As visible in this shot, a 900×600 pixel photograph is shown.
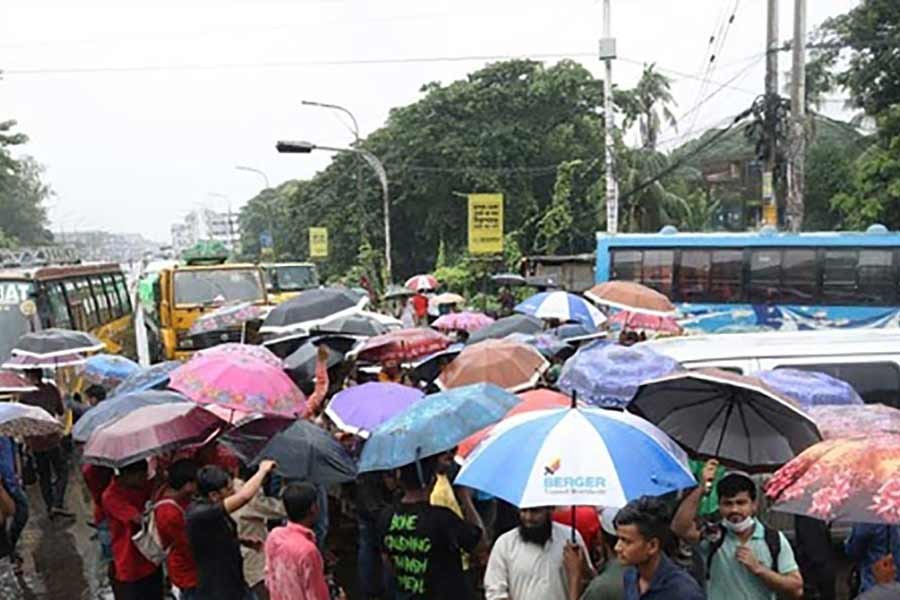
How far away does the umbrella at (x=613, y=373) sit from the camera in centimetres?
551

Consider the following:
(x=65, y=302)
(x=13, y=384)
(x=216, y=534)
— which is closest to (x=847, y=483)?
(x=216, y=534)

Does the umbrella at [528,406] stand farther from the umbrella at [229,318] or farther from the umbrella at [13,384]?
the umbrella at [229,318]

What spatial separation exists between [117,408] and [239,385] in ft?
3.00

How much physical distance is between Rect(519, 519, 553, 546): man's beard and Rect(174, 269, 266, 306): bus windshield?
13973 mm

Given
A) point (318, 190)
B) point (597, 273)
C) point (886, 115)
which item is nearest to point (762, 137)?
point (597, 273)

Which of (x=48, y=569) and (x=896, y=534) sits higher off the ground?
(x=896, y=534)

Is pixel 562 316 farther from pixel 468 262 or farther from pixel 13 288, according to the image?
pixel 468 262

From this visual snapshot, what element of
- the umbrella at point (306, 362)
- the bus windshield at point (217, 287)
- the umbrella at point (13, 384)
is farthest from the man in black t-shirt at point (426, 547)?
the bus windshield at point (217, 287)

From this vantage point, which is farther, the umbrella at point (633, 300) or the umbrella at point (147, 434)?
the umbrella at point (633, 300)

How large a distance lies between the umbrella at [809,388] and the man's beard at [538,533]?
1.78 meters

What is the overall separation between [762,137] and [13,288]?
13.9 m

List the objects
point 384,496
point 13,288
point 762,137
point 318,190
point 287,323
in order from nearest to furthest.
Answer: point 384,496, point 287,323, point 13,288, point 762,137, point 318,190

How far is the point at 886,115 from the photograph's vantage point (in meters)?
22.3

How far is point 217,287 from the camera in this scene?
17672mm
